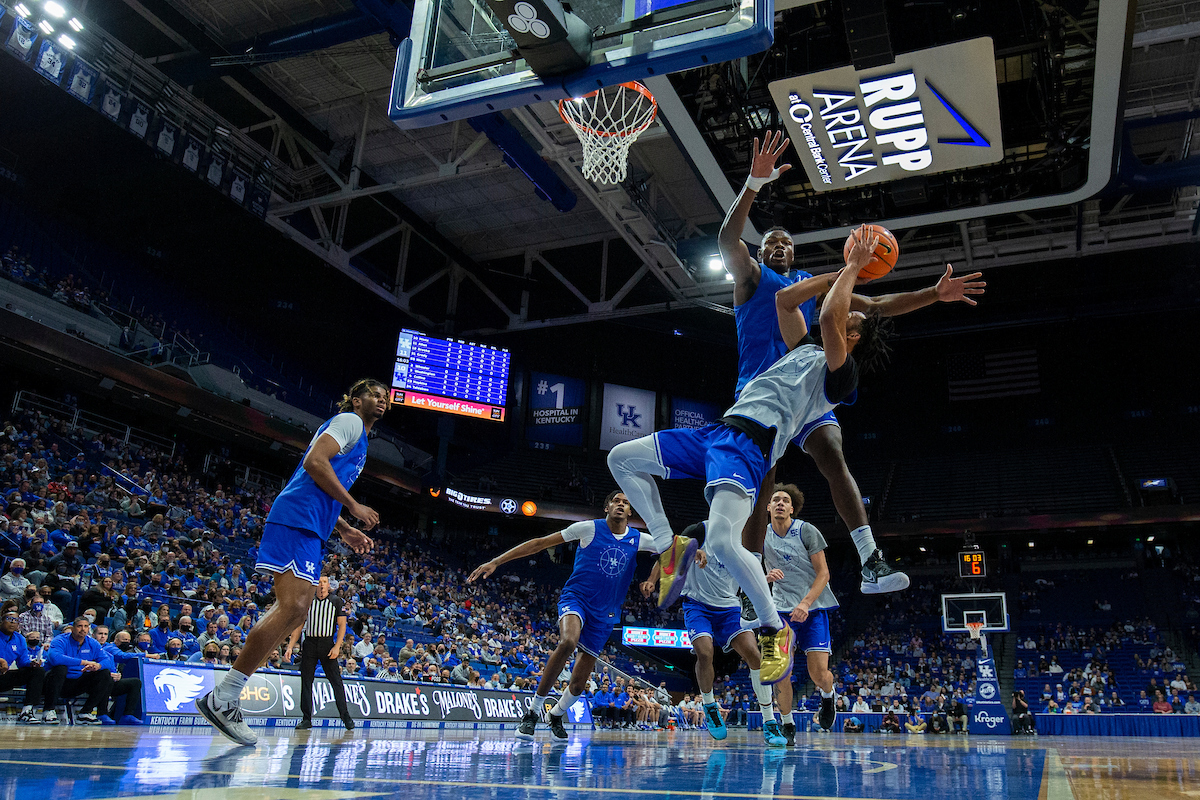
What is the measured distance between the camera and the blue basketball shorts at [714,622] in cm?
723

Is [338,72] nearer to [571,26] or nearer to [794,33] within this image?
[794,33]

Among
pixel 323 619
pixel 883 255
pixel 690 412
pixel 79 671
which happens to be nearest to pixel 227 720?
pixel 79 671

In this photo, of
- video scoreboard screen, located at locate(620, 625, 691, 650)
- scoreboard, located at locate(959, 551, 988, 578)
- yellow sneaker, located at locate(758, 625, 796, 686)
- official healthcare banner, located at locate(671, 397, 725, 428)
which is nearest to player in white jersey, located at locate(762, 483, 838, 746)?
yellow sneaker, located at locate(758, 625, 796, 686)

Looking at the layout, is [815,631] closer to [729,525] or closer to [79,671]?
[729,525]

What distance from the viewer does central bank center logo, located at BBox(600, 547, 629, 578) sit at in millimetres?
6922

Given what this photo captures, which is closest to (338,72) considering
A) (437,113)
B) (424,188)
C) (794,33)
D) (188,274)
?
(424,188)

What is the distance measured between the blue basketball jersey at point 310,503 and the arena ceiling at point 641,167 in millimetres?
9001

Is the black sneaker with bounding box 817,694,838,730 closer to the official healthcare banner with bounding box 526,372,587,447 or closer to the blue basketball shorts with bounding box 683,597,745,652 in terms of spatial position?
the blue basketball shorts with bounding box 683,597,745,652

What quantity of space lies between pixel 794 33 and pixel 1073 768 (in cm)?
1067

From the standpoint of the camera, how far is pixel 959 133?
12.2 meters

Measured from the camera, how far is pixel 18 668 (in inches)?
293

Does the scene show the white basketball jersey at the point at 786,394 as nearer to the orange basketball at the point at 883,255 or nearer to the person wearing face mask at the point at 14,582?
the orange basketball at the point at 883,255

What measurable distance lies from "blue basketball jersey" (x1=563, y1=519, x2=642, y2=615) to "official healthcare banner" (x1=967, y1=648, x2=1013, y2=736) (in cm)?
1054

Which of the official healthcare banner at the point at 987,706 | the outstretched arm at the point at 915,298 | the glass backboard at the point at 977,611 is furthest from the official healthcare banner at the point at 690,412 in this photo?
the outstretched arm at the point at 915,298
